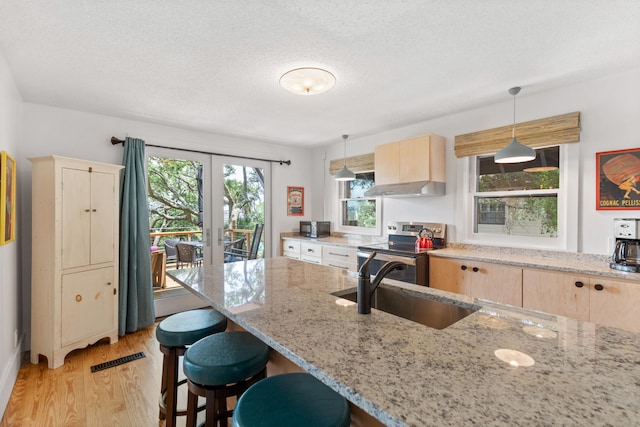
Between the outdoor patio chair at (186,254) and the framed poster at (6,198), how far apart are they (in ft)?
5.83

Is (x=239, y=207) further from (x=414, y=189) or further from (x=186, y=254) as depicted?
(x=414, y=189)

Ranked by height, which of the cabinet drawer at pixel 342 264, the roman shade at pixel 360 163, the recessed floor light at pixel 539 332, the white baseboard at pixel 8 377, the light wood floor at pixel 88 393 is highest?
the roman shade at pixel 360 163

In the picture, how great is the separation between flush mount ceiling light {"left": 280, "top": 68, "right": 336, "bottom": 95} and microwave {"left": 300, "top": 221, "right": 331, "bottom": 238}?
261cm

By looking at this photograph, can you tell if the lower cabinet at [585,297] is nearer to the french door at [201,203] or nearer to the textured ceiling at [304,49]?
the textured ceiling at [304,49]

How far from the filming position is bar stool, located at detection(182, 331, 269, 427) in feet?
4.31

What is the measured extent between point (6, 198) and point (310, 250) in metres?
3.08

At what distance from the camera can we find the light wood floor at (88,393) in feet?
6.43

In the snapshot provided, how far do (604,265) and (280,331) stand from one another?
2.64 meters

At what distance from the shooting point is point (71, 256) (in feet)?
8.94

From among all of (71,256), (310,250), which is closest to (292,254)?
(310,250)

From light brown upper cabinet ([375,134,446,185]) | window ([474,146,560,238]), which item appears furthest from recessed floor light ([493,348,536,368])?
light brown upper cabinet ([375,134,446,185])

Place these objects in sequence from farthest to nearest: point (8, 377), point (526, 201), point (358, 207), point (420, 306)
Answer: point (358, 207), point (526, 201), point (8, 377), point (420, 306)

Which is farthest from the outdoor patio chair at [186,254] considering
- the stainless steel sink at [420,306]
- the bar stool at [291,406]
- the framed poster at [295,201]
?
the bar stool at [291,406]

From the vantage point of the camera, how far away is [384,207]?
4188 millimetres
